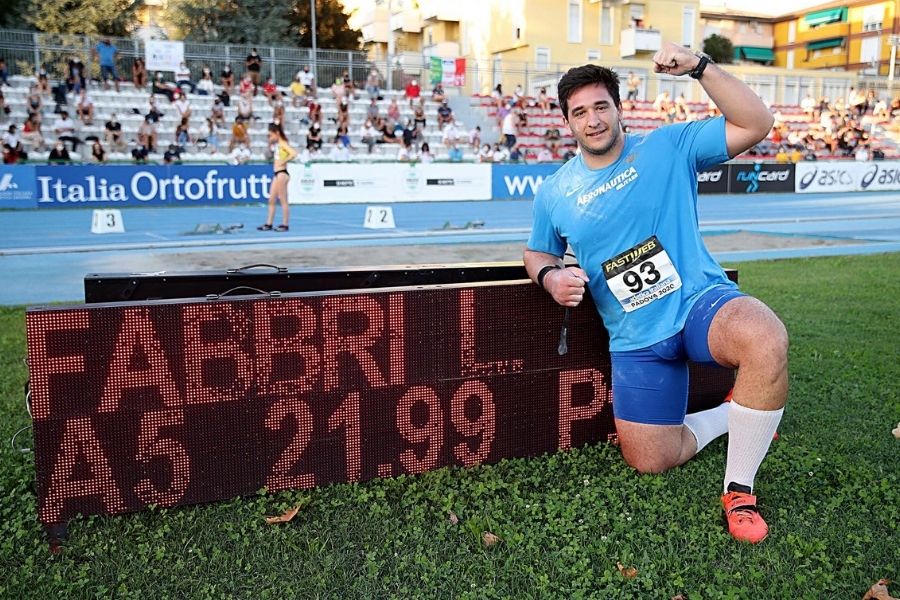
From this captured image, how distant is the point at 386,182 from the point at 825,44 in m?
76.4

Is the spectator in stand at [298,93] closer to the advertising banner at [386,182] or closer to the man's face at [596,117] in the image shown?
the advertising banner at [386,182]

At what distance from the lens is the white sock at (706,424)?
13.5ft

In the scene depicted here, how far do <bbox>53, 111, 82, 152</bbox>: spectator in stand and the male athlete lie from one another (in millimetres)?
23392

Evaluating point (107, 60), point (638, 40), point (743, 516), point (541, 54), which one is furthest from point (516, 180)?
point (638, 40)

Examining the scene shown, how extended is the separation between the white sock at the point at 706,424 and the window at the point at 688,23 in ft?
184

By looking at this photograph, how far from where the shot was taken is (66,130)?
80.1 ft

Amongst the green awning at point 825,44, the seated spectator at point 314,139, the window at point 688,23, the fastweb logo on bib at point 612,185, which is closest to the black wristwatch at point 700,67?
the fastweb logo on bib at point 612,185

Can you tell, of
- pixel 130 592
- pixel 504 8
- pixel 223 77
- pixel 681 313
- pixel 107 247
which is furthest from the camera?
pixel 504 8

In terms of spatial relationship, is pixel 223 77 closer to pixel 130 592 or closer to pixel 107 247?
pixel 107 247

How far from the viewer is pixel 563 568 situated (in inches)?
119

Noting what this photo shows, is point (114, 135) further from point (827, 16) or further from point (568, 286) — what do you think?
point (827, 16)

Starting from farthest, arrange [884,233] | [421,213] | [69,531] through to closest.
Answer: [421,213], [884,233], [69,531]

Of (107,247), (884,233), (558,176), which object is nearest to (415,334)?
(558,176)

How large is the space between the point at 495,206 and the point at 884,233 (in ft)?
31.5
